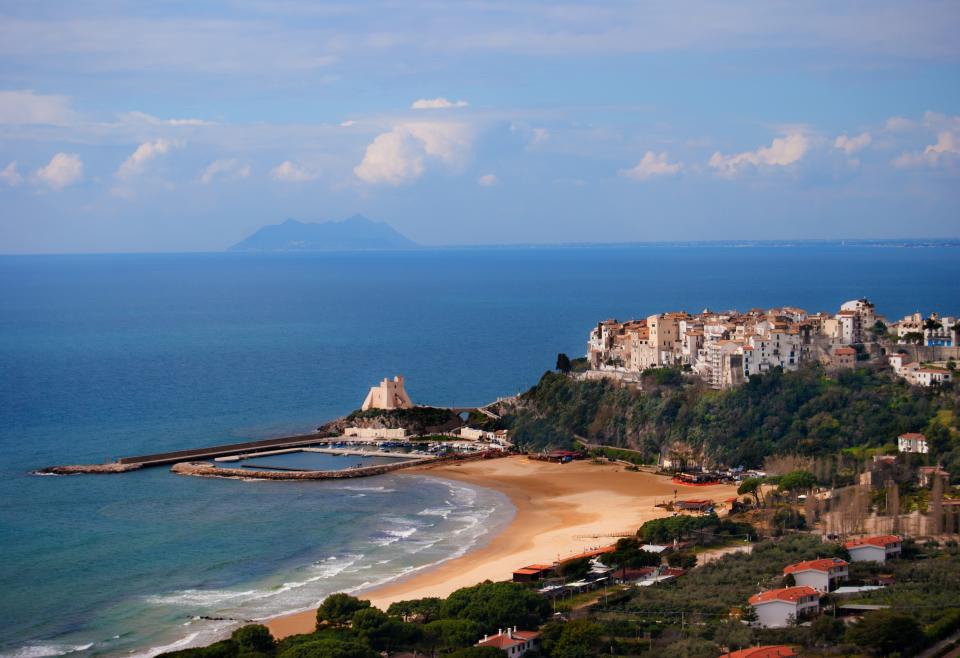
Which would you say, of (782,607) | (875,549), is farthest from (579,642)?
(875,549)

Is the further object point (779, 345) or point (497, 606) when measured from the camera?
point (779, 345)

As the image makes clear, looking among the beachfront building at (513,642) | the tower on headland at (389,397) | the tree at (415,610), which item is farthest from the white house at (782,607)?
the tower on headland at (389,397)

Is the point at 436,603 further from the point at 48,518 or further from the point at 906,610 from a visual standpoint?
the point at 48,518

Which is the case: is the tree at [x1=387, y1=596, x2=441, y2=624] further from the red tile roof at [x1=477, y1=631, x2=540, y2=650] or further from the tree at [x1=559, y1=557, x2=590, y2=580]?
the tree at [x1=559, y1=557, x2=590, y2=580]

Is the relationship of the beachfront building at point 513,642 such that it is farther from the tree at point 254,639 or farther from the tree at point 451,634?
the tree at point 254,639

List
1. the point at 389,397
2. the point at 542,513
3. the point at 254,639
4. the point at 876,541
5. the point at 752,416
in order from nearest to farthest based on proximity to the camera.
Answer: the point at 254,639 < the point at 876,541 < the point at 542,513 < the point at 752,416 < the point at 389,397

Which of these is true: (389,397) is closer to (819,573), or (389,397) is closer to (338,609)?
(338,609)
